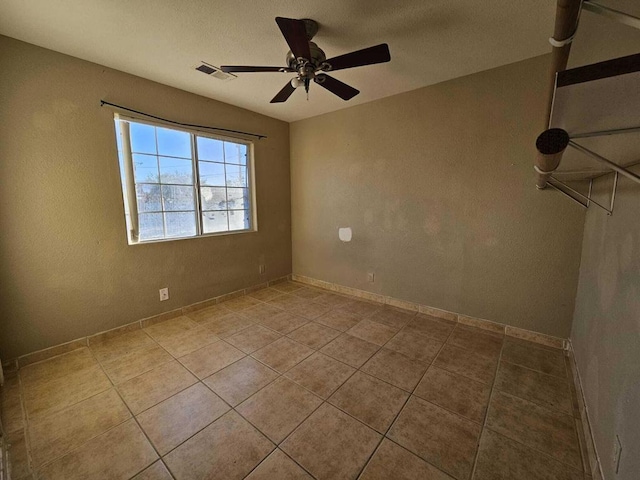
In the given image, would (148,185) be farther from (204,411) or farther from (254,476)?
(254,476)

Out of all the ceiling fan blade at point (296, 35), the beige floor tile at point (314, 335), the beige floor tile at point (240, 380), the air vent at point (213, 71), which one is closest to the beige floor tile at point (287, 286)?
the beige floor tile at point (314, 335)

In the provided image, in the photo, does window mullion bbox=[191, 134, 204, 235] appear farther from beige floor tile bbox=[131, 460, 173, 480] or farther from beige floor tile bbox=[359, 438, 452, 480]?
beige floor tile bbox=[359, 438, 452, 480]

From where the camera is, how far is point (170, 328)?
2.63 m

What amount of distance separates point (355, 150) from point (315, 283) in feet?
6.35

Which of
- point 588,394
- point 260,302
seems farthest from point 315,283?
point 588,394

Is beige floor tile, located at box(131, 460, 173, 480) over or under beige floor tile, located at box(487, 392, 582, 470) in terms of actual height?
under

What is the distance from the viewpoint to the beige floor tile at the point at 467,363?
6.22 ft

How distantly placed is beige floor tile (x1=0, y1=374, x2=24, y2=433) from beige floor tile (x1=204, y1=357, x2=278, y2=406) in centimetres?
99

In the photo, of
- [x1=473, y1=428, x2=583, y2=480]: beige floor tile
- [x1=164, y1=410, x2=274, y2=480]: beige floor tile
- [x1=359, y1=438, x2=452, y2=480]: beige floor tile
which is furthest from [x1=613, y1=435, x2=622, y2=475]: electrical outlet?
[x1=164, y1=410, x2=274, y2=480]: beige floor tile

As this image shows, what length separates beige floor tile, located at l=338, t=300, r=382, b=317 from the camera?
2.97 meters

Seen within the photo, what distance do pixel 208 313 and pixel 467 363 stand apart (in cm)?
258

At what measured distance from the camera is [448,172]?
261 cm

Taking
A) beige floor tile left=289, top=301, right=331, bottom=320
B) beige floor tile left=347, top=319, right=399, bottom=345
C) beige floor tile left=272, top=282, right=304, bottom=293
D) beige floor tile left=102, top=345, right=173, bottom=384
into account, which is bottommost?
beige floor tile left=102, top=345, right=173, bottom=384

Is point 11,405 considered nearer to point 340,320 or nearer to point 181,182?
point 181,182
